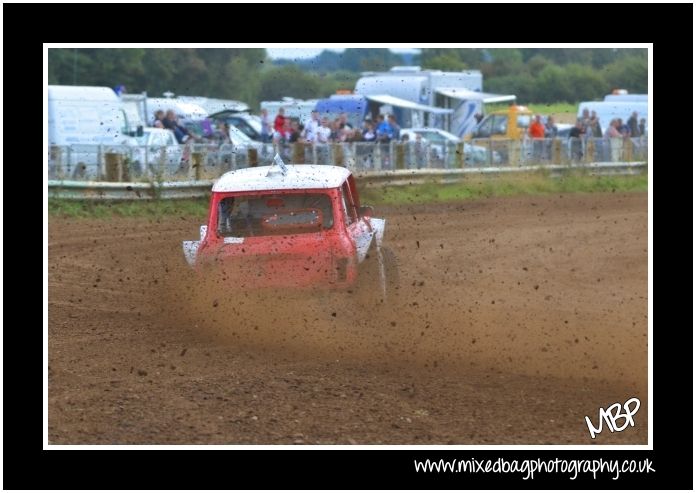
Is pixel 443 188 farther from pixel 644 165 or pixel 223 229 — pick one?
pixel 223 229

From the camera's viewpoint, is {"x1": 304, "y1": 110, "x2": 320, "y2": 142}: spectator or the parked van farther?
the parked van

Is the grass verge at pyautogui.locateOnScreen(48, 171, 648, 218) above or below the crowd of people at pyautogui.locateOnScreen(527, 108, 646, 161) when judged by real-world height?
below

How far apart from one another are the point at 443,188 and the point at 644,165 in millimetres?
6422

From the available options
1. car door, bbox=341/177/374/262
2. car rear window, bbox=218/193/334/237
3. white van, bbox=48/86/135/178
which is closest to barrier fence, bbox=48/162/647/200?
white van, bbox=48/86/135/178

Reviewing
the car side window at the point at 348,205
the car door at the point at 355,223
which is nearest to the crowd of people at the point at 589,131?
the car door at the point at 355,223

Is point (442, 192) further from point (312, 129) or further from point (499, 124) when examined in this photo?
point (499, 124)

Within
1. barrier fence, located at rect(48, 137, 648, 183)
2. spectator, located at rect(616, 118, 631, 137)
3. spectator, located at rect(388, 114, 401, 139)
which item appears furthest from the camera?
spectator, located at rect(616, 118, 631, 137)

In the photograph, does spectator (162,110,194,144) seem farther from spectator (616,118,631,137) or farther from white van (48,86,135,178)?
spectator (616,118,631,137)

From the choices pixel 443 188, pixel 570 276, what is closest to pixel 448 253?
pixel 570 276

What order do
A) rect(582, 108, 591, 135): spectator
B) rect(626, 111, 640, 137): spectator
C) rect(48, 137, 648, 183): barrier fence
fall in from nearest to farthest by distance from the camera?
rect(48, 137, 648, 183): barrier fence < rect(582, 108, 591, 135): spectator < rect(626, 111, 640, 137): spectator

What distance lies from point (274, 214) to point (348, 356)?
1412mm

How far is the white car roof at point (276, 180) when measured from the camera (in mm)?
9027

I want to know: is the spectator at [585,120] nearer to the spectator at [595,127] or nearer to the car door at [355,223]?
the spectator at [595,127]

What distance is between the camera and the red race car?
875cm
